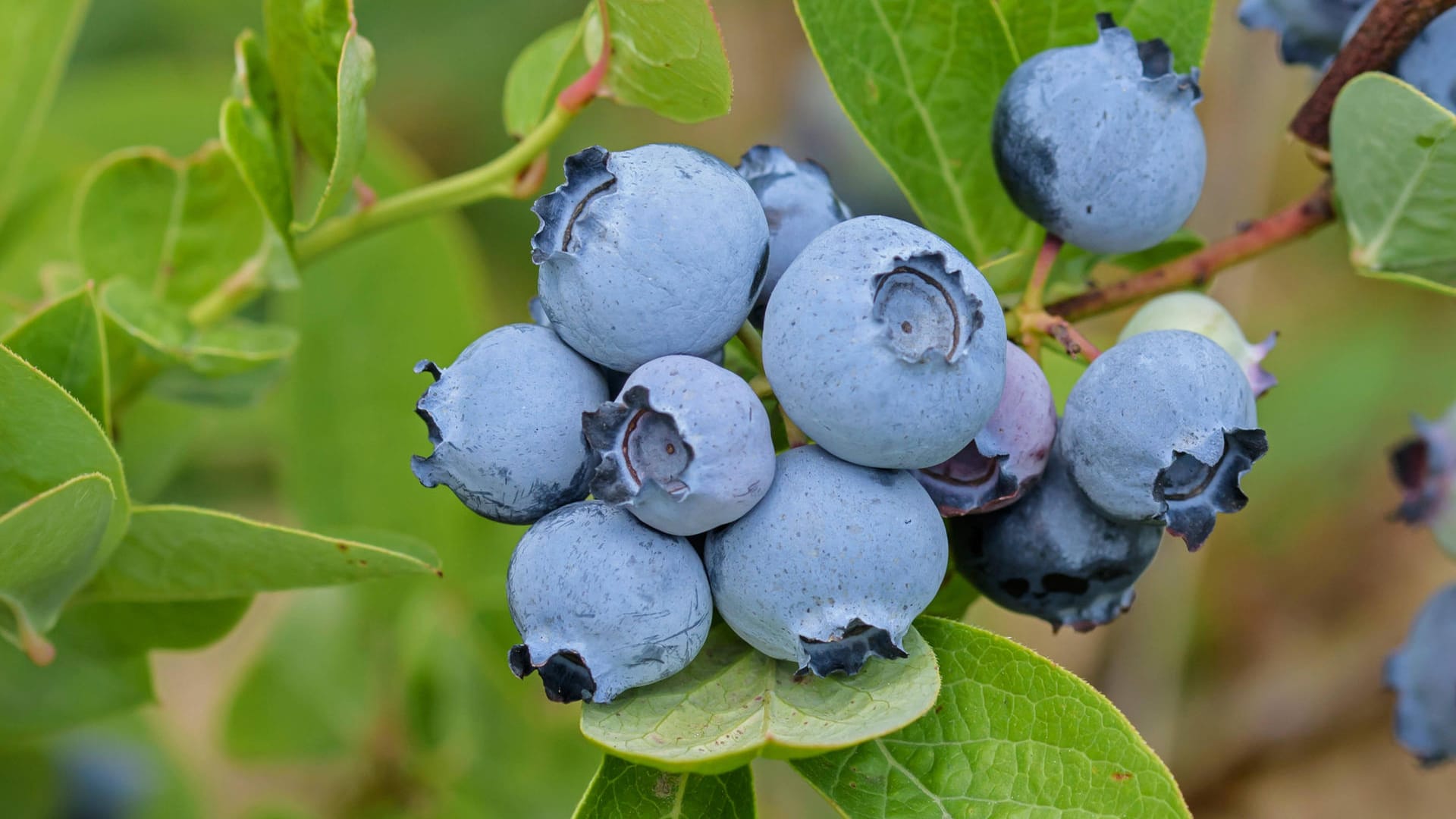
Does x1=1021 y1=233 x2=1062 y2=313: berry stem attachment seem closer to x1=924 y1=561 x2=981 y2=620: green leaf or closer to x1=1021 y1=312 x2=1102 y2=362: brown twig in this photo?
x1=1021 y1=312 x2=1102 y2=362: brown twig

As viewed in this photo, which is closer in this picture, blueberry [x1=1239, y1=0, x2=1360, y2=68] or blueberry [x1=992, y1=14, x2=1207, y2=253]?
blueberry [x1=992, y1=14, x2=1207, y2=253]

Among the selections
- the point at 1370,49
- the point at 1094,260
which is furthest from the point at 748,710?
the point at 1370,49

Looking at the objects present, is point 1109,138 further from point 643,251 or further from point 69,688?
point 69,688

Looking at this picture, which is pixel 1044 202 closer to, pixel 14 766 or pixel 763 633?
pixel 763 633

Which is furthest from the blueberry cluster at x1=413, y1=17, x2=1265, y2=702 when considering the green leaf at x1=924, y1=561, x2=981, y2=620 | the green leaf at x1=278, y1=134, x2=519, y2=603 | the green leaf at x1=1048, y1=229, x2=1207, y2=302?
the green leaf at x1=278, y1=134, x2=519, y2=603

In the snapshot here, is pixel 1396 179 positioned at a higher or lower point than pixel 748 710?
higher

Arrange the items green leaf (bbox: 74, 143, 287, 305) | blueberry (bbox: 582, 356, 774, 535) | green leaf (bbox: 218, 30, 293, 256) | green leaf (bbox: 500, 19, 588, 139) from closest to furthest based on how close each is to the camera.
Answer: blueberry (bbox: 582, 356, 774, 535) → green leaf (bbox: 218, 30, 293, 256) → green leaf (bbox: 500, 19, 588, 139) → green leaf (bbox: 74, 143, 287, 305)
